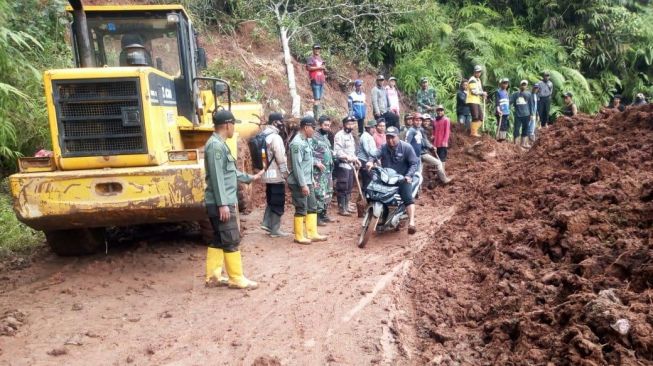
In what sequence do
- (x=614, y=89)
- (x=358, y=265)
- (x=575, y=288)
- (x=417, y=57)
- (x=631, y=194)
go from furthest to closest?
1. (x=614, y=89)
2. (x=417, y=57)
3. (x=358, y=265)
4. (x=631, y=194)
5. (x=575, y=288)

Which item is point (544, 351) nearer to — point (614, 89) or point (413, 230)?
point (413, 230)

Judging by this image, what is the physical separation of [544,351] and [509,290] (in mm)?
1011

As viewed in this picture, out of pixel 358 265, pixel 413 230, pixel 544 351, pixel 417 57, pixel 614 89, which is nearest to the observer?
pixel 544 351

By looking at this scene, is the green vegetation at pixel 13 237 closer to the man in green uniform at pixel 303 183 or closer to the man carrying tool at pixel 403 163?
the man in green uniform at pixel 303 183

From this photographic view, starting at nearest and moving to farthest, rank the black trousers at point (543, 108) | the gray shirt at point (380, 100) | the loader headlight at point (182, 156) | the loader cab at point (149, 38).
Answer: the loader headlight at point (182, 156) < the loader cab at point (149, 38) < the gray shirt at point (380, 100) < the black trousers at point (543, 108)

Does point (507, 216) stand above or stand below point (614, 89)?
below

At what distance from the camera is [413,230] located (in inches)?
288

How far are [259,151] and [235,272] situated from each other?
3818 millimetres

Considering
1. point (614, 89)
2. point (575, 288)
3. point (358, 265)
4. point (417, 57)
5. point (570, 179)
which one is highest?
point (417, 57)

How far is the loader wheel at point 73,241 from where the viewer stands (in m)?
5.96

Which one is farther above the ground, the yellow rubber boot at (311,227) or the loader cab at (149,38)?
the loader cab at (149,38)

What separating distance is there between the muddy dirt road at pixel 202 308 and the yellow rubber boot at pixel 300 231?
0.96 feet

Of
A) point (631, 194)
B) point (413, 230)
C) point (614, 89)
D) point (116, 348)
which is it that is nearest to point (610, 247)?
point (631, 194)

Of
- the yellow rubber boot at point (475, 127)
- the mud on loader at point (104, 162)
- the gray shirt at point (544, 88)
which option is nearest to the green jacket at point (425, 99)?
the yellow rubber boot at point (475, 127)
